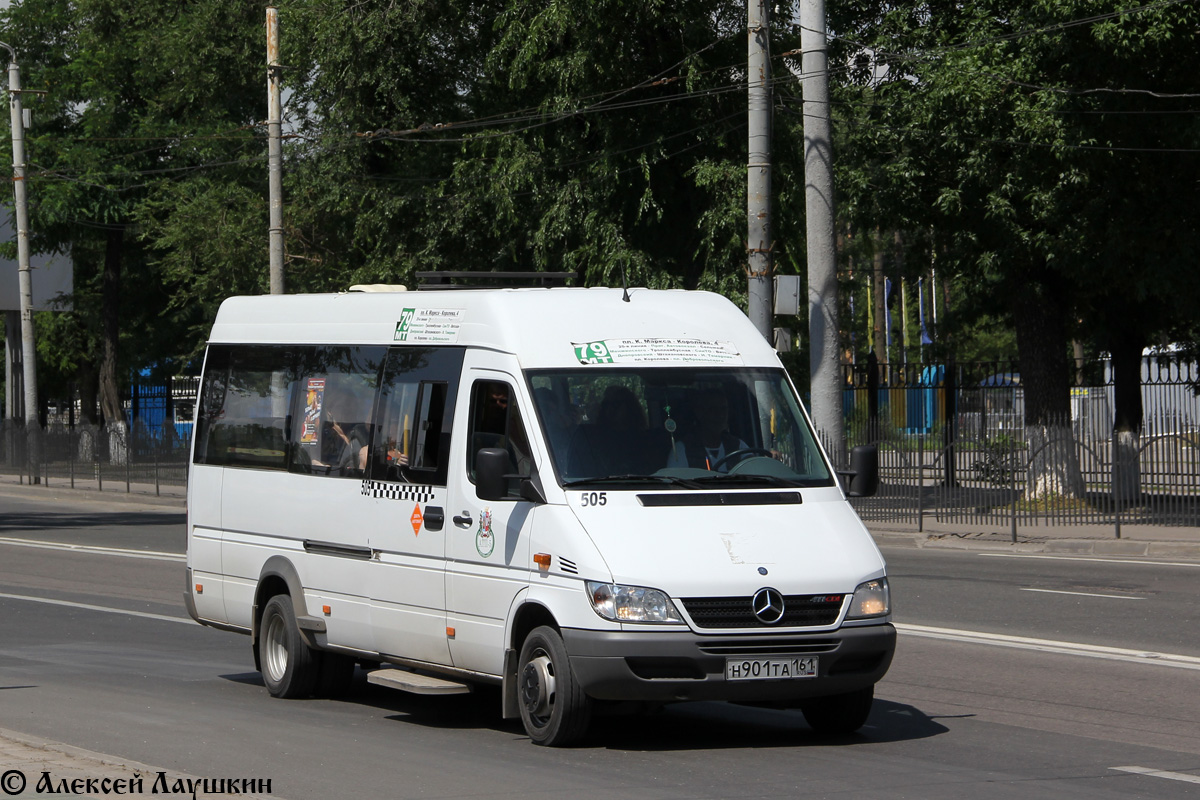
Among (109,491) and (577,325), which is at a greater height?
(577,325)

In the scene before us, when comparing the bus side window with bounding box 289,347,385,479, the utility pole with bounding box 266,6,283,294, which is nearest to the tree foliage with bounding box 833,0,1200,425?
the utility pole with bounding box 266,6,283,294

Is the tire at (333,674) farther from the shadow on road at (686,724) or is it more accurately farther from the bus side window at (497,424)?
the bus side window at (497,424)

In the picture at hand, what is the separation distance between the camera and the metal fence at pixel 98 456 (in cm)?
3734

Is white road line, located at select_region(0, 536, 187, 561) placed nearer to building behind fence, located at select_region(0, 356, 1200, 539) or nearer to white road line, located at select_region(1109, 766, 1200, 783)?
building behind fence, located at select_region(0, 356, 1200, 539)

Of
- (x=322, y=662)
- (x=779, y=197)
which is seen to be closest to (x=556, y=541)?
(x=322, y=662)

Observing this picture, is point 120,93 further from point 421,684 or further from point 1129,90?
point 421,684

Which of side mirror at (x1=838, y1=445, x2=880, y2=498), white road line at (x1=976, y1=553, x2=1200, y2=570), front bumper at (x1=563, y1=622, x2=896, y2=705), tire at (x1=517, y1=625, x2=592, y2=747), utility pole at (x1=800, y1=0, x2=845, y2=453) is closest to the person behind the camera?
front bumper at (x1=563, y1=622, x2=896, y2=705)

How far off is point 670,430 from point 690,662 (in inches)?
56.0

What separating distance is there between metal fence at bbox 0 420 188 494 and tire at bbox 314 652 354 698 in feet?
89.9

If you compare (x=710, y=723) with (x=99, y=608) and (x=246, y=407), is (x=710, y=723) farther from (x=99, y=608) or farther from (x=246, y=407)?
(x=99, y=608)

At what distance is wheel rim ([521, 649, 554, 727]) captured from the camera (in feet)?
25.9

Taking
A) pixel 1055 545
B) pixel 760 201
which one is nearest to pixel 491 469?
pixel 760 201

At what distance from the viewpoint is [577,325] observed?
8805mm

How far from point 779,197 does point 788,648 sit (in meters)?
22.1
